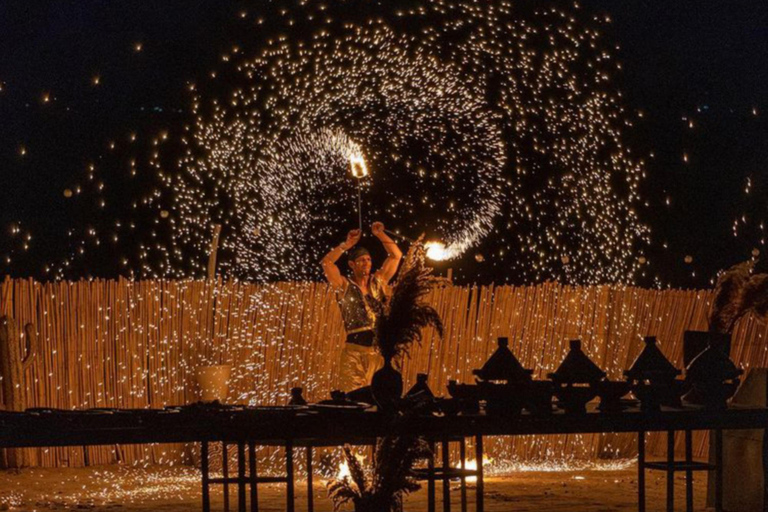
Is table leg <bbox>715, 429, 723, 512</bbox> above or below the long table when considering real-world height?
below

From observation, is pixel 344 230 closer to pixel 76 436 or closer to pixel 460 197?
pixel 460 197

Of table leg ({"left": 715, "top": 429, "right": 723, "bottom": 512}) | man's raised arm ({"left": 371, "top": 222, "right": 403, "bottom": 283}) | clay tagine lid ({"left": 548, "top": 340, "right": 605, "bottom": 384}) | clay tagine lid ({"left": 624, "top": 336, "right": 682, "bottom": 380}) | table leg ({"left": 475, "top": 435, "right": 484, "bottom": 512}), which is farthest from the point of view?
man's raised arm ({"left": 371, "top": 222, "right": 403, "bottom": 283})

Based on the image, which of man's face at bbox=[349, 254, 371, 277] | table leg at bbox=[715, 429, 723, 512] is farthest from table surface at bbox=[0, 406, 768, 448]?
man's face at bbox=[349, 254, 371, 277]

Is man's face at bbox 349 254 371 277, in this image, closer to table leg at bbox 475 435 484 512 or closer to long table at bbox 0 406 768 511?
long table at bbox 0 406 768 511

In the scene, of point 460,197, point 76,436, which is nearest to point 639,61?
point 460,197

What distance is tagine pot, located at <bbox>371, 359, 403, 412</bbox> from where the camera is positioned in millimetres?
5098

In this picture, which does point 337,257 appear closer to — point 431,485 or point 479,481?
point 431,485

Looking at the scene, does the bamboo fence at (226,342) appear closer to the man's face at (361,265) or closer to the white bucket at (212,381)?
the white bucket at (212,381)

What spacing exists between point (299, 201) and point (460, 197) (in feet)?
7.80

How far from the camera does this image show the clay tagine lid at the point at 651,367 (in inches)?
220

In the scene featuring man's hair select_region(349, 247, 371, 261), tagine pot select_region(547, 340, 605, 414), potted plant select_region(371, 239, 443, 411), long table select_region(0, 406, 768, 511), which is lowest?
long table select_region(0, 406, 768, 511)

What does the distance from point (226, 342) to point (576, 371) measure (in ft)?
14.0

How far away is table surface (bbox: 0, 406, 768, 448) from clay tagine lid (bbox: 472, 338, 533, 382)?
0.17 meters

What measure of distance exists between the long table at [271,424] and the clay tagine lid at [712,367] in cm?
22
